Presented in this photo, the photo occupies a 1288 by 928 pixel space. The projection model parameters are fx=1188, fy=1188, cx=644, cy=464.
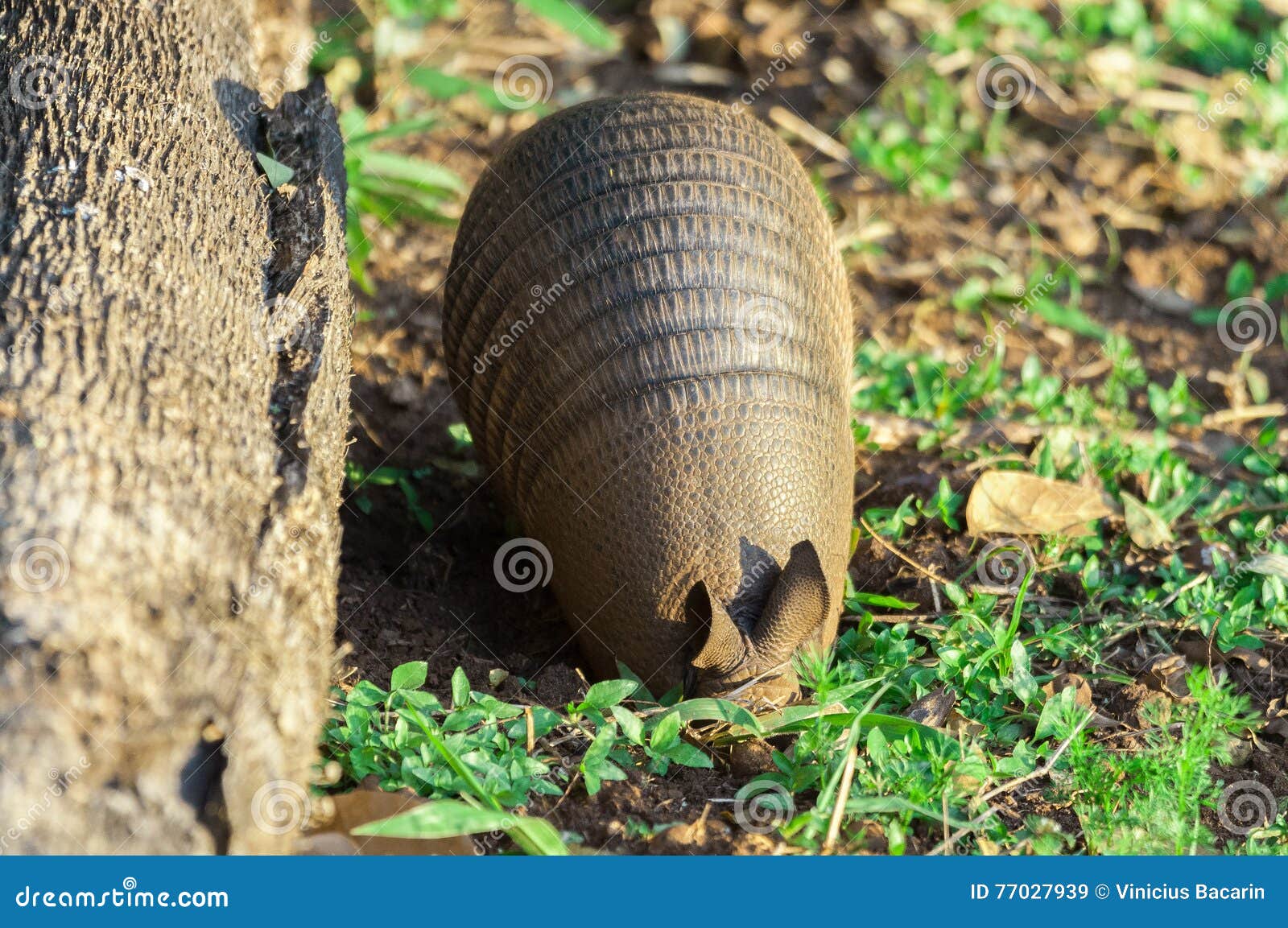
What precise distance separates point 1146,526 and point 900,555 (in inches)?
38.6

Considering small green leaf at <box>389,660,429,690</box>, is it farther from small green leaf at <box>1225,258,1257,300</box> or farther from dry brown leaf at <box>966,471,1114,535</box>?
small green leaf at <box>1225,258,1257,300</box>

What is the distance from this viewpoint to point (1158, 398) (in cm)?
495

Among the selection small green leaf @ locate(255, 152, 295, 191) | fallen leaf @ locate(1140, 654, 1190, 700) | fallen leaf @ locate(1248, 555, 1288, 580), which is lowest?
fallen leaf @ locate(1140, 654, 1190, 700)

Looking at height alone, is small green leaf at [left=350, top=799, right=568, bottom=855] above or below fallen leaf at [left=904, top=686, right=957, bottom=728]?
below

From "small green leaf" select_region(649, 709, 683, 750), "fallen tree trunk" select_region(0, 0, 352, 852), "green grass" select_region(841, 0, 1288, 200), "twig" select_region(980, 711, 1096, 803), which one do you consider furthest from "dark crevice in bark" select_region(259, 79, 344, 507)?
"green grass" select_region(841, 0, 1288, 200)

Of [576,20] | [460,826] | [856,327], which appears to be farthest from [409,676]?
[576,20]

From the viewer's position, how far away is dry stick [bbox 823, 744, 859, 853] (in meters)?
2.65

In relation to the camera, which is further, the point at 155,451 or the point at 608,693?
the point at 608,693

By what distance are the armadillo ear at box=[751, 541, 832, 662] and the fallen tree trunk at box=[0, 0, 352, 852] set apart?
1.10m

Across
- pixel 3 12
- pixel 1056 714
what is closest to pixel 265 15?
pixel 3 12

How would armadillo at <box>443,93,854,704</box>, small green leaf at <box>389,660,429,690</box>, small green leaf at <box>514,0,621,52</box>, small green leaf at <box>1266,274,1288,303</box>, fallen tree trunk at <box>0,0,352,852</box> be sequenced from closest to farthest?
fallen tree trunk at <box>0,0,352,852</box> < small green leaf at <box>389,660,429,690</box> < armadillo at <box>443,93,854,704</box> < small green leaf at <box>1266,274,1288,303</box> < small green leaf at <box>514,0,621,52</box>

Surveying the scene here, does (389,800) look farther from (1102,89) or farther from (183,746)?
(1102,89)

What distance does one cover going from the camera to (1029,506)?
4.16m

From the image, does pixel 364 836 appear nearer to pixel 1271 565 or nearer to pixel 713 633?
pixel 713 633
